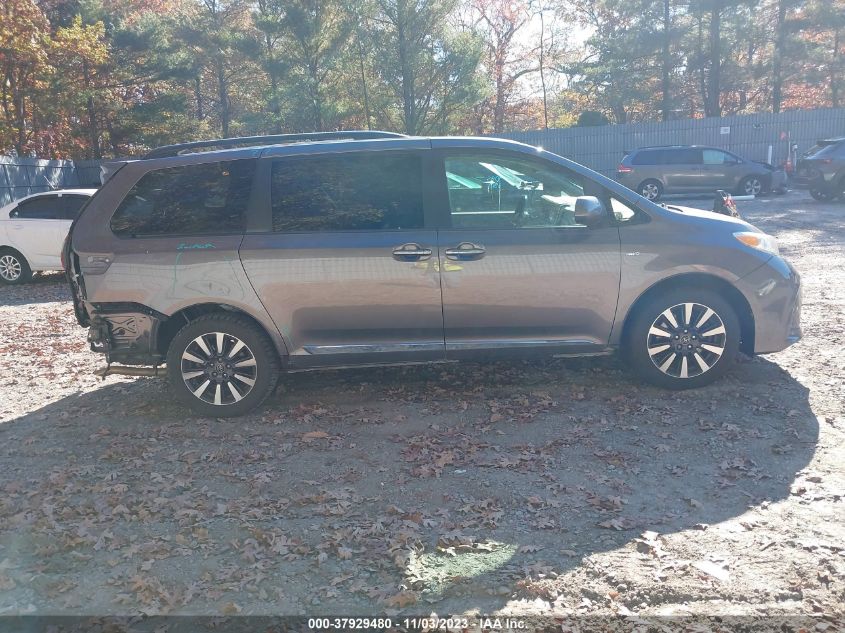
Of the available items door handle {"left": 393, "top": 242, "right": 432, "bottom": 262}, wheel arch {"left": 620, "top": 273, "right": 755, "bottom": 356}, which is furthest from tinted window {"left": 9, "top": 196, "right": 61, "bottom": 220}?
wheel arch {"left": 620, "top": 273, "right": 755, "bottom": 356}

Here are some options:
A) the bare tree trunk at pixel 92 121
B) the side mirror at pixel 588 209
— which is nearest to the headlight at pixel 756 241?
the side mirror at pixel 588 209

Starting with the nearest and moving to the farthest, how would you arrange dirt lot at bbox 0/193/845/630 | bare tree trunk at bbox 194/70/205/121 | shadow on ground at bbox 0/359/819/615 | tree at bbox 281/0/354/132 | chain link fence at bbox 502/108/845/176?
dirt lot at bbox 0/193/845/630 → shadow on ground at bbox 0/359/819/615 → chain link fence at bbox 502/108/845/176 → tree at bbox 281/0/354/132 → bare tree trunk at bbox 194/70/205/121

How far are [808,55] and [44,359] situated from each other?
119 ft

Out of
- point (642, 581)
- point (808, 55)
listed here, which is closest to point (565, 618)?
point (642, 581)

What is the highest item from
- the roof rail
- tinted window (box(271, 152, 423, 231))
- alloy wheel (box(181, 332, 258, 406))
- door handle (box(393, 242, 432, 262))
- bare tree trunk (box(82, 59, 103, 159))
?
bare tree trunk (box(82, 59, 103, 159))

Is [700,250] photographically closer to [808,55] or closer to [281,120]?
[281,120]

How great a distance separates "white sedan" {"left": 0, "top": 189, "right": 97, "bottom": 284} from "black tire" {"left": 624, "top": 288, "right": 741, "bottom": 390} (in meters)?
10.6

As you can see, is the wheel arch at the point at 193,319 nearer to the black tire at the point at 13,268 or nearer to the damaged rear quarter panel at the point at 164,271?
the damaged rear quarter panel at the point at 164,271

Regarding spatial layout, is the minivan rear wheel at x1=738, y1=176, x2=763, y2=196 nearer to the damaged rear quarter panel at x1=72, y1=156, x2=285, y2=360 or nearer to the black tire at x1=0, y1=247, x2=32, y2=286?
the black tire at x1=0, y1=247, x2=32, y2=286

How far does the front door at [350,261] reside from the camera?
544 cm

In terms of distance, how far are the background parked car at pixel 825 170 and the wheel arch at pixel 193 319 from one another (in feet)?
58.0

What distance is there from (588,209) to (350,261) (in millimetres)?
1793

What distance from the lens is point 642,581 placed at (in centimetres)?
329

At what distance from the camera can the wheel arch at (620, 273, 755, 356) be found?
5555 mm
